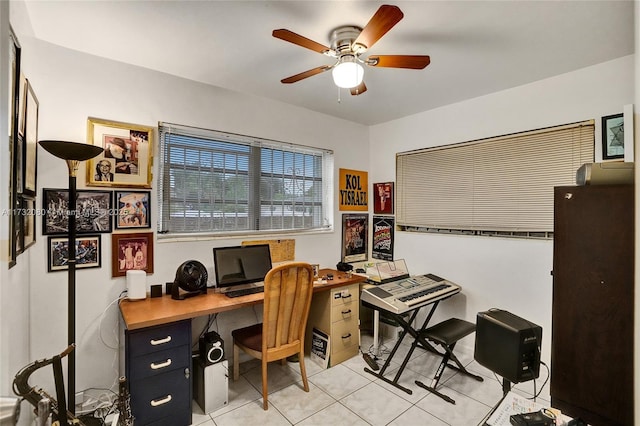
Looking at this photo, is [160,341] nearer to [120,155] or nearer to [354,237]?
[120,155]

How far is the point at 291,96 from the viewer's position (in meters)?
2.97

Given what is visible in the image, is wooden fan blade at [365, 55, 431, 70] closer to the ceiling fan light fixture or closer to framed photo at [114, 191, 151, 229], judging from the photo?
the ceiling fan light fixture

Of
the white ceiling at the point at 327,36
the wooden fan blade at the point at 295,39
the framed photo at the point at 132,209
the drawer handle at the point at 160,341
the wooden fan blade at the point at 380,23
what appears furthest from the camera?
the framed photo at the point at 132,209

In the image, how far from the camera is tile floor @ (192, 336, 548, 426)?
82.0 inches

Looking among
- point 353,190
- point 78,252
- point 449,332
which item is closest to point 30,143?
point 78,252

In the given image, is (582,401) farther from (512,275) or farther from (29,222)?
(29,222)

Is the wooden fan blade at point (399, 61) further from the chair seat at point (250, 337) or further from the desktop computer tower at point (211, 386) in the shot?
the desktop computer tower at point (211, 386)

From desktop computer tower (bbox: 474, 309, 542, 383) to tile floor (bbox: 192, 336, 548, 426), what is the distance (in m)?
1.05

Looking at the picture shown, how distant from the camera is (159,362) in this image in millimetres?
1905

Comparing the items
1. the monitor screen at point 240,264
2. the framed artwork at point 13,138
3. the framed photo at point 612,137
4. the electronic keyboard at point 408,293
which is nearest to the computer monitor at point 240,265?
the monitor screen at point 240,264

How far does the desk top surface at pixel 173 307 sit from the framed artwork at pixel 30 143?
0.89 metres

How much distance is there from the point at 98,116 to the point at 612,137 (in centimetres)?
372

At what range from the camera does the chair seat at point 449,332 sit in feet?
7.64

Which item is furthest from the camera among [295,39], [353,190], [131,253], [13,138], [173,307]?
[353,190]
